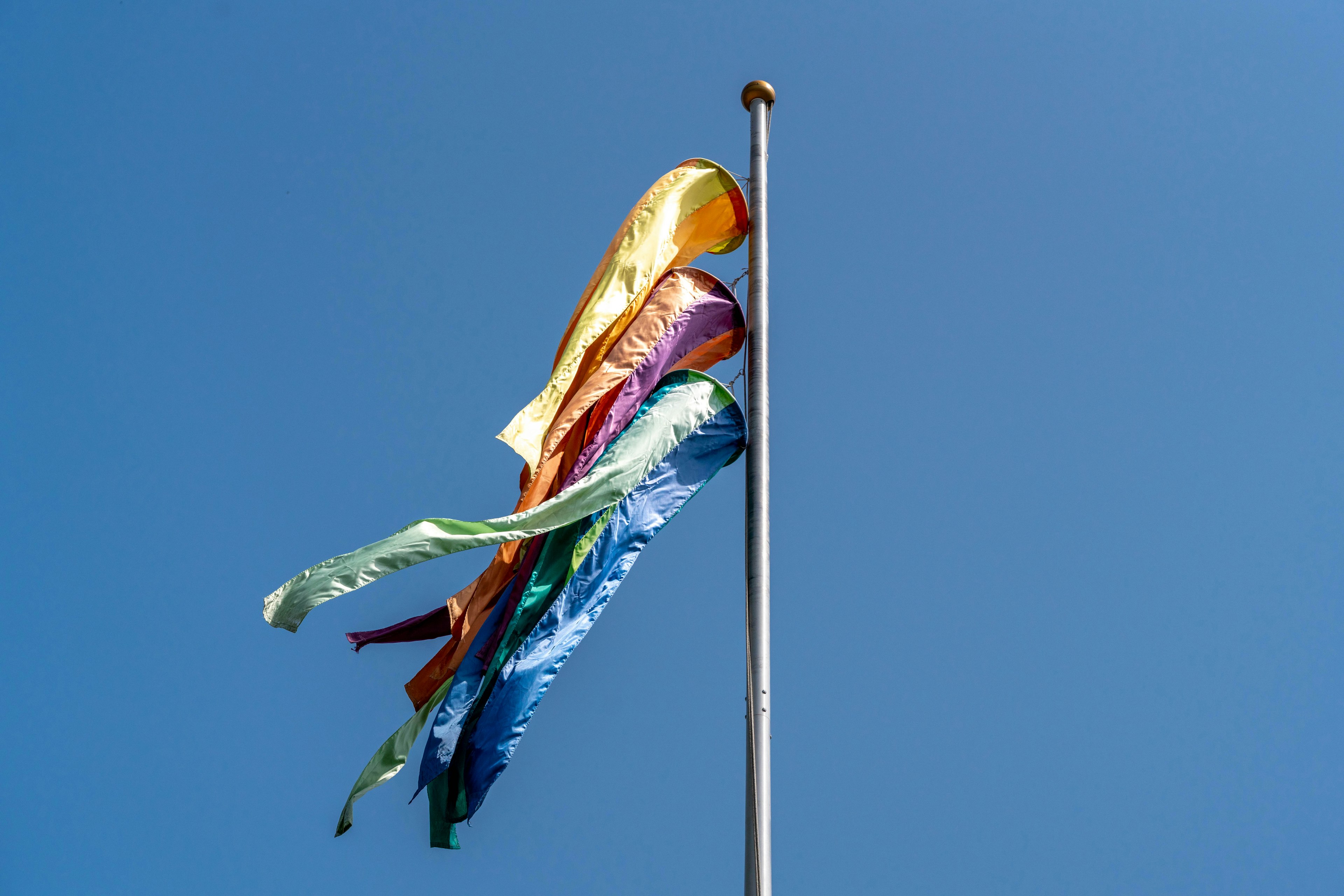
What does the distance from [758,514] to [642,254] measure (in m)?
3.54

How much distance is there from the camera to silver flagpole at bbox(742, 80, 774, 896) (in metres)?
9.65

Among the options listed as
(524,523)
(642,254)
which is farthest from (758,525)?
(642,254)

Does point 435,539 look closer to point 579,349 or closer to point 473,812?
point 473,812

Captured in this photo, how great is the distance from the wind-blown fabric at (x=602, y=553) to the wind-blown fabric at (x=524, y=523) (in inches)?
5.2

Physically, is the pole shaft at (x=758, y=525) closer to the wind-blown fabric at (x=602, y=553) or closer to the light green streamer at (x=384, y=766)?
the wind-blown fabric at (x=602, y=553)

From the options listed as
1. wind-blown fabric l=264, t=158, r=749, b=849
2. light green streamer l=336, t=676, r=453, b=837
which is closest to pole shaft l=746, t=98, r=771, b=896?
wind-blown fabric l=264, t=158, r=749, b=849

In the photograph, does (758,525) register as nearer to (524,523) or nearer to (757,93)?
(524,523)

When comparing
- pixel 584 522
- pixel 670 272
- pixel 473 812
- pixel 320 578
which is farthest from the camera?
pixel 670 272

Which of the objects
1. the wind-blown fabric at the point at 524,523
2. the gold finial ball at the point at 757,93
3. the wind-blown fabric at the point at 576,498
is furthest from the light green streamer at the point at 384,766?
the gold finial ball at the point at 757,93

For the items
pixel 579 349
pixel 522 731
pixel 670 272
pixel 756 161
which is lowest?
pixel 522 731

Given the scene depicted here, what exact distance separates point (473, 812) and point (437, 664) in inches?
82.2

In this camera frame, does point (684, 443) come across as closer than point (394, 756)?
No

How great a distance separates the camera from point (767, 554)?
426 inches

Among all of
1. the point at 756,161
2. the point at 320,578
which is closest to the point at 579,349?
the point at 756,161
